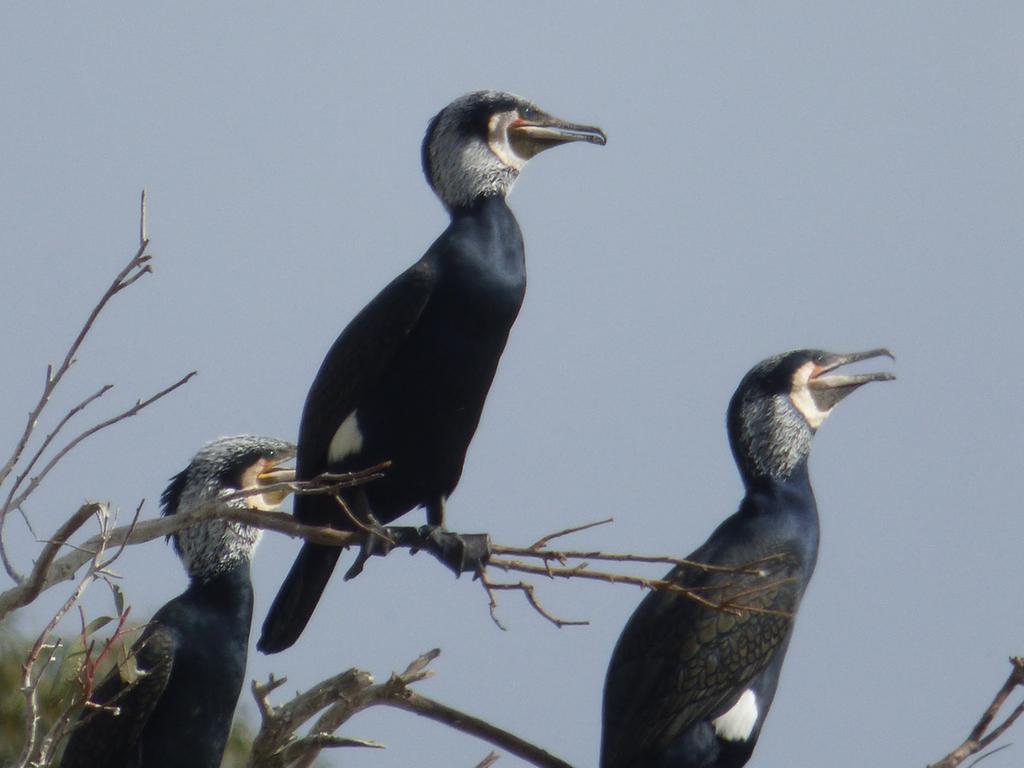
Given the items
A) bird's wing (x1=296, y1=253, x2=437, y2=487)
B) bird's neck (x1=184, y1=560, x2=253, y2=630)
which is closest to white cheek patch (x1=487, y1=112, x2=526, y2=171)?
bird's wing (x1=296, y1=253, x2=437, y2=487)

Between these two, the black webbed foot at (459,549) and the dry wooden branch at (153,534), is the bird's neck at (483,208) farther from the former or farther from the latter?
the dry wooden branch at (153,534)

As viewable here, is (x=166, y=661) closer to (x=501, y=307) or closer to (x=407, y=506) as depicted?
(x=407, y=506)

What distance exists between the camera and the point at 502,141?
551 cm

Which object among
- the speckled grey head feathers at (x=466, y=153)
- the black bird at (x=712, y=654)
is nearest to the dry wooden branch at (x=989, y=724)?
the black bird at (x=712, y=654)

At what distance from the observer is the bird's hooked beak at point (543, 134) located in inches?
218

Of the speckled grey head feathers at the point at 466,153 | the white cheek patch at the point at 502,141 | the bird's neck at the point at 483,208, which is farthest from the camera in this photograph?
the white cheek patch at the point at 502,141

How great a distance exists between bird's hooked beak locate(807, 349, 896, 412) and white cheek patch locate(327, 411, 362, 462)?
181 centimetres

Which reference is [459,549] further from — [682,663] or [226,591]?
[226,591]

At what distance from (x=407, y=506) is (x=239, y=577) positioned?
653 mm

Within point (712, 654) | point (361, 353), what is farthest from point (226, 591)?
point (712, 654)

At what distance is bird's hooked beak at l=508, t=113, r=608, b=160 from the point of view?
5.54 metres

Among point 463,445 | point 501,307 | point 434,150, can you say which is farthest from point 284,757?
point 434,150

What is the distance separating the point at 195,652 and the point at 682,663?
1.39m

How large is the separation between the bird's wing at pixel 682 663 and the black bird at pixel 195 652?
1121mm
